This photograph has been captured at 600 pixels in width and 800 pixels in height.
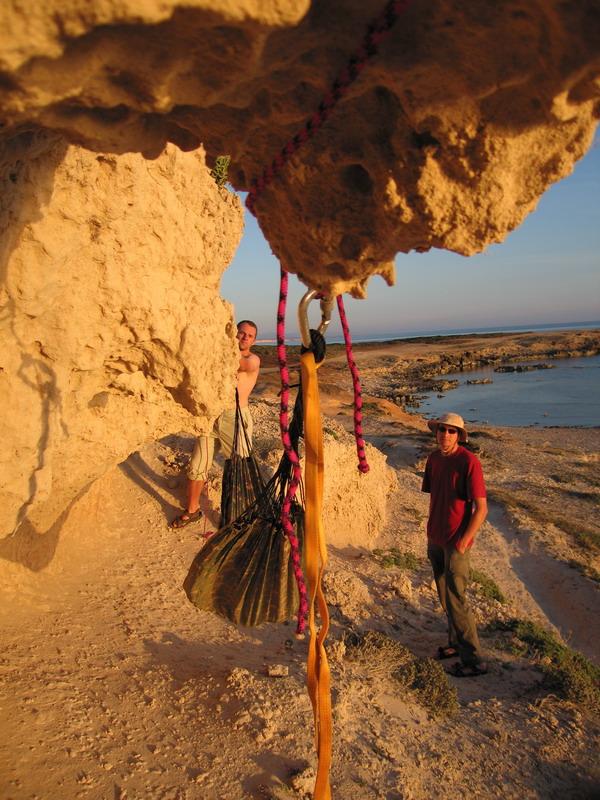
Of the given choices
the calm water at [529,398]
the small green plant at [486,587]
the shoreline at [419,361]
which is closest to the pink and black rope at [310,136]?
the small green plant at [486,587]

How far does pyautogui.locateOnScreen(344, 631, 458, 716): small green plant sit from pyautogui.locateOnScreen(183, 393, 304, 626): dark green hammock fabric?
5.31ft

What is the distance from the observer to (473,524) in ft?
12.6

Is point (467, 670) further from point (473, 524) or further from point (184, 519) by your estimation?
point (184, 519)

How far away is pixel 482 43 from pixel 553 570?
21.4 ft

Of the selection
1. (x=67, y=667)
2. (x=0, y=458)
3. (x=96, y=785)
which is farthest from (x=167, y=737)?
(x=0, y=458)

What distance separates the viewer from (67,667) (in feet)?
9.96

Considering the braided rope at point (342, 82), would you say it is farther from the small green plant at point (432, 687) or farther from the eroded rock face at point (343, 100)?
the small green plant at point (432, 687)

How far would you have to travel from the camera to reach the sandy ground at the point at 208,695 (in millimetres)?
2463

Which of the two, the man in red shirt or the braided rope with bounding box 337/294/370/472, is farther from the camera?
the man in red shirt

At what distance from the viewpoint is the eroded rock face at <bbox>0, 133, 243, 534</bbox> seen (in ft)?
7.95

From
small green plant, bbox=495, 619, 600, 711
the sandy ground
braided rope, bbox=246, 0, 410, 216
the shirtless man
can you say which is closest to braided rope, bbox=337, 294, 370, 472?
braided rope, bbox=246, 0, 410, 216

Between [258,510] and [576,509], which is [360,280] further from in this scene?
[576,509]

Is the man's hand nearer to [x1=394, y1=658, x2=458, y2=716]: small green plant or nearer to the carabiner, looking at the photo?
[x1=394, y1=658, x2=458, y2=716]: small green plant

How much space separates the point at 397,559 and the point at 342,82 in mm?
5525
